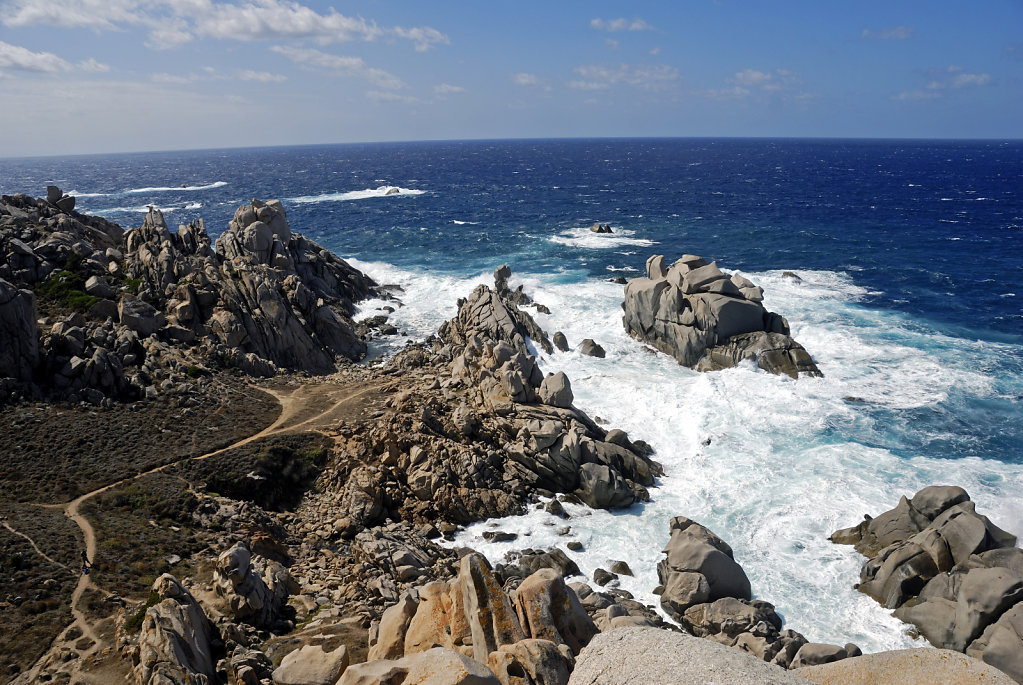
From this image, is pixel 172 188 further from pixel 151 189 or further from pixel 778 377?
pixel 778 377

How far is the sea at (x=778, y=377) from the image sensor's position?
3238cm

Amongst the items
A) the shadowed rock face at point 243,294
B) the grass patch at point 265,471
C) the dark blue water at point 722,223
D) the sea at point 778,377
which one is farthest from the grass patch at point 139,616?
the dark blue water at point 722,223

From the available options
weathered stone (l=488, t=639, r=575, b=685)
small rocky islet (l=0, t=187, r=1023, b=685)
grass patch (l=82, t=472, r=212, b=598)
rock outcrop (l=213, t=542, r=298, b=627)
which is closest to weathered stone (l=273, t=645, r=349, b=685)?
small rocky islet (l=0, t=187, r=1023, b=685)

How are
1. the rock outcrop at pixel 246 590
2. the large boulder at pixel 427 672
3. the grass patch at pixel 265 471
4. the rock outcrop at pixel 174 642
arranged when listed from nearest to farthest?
the large boulder at pixel 427 672
the rock outcrop at pixel 174 642
the rock outcrop at pixel 246 590
the grass patch at pixel 265 471

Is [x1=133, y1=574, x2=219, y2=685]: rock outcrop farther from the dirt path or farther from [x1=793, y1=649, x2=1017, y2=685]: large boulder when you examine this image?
[x1=793, y1=649, x2=1017, y2=685]: large boulder

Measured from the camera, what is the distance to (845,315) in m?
60.9

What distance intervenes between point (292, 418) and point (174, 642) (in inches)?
908

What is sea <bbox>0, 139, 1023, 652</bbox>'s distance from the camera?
32.4 metres

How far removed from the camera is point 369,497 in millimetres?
32594

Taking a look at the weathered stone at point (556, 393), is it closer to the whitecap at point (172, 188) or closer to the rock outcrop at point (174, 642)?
the rock outcrop at point (174, 642)

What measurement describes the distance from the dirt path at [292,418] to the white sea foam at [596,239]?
2084 inches

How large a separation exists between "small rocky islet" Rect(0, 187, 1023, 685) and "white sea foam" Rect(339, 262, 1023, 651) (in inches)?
54.4

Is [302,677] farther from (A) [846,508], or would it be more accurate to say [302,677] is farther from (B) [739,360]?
(B) [739,360]


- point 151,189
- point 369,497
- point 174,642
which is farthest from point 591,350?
point 151,189
